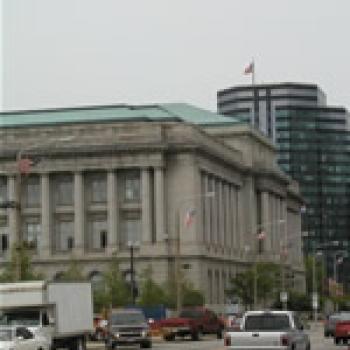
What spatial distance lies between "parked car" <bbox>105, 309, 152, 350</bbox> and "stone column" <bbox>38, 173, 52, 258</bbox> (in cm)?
7532

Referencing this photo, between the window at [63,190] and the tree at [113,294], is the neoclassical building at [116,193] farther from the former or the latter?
the tree at [113,294]

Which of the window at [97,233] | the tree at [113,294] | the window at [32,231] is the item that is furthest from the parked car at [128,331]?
the window at [32,231]

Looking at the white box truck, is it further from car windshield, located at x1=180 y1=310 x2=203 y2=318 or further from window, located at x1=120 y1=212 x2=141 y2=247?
window, located at x1=120 y1=212 x2=141 y2=247

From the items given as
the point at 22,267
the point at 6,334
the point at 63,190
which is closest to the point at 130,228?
the point at 63,190

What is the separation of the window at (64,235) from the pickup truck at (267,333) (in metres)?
98.0

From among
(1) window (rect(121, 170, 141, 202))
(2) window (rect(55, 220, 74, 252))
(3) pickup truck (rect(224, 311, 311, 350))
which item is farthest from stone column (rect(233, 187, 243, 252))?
(3) pickup truck (rect(224, 311, 311, 350))

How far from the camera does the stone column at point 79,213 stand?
12762cm

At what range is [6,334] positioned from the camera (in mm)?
35656

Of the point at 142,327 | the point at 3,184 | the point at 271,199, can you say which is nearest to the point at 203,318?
the point at 142,327

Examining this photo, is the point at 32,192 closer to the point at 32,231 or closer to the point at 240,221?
the point at 32,231

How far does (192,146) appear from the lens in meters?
126

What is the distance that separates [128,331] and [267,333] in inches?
892

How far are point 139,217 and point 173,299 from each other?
24400mm

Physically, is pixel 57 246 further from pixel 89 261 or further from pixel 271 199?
pixel 271 199
